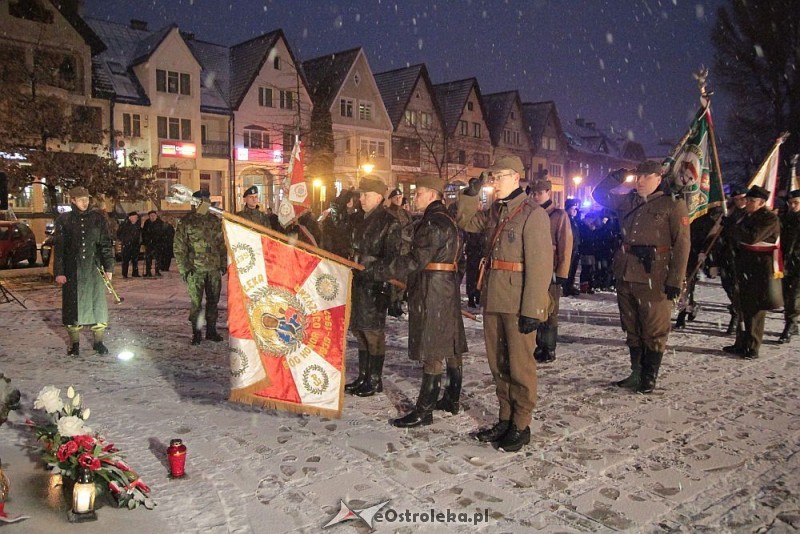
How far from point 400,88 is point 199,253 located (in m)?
40.3

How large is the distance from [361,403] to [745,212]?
18.5 ft

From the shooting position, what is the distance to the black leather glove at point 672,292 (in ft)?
19.4

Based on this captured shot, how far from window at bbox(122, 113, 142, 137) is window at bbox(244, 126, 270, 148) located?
20.4 ft

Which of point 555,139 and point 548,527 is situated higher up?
point 555,139

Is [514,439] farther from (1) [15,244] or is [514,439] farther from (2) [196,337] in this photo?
(1) [15,244]

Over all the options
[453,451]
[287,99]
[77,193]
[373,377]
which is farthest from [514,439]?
[287,99]

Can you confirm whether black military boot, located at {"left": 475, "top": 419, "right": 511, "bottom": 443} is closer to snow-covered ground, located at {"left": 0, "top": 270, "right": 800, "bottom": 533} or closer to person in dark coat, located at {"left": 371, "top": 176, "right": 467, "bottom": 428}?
snow-covered ground, located at {"left": 0, "top": 270, "right": 800, "bottom": 533}

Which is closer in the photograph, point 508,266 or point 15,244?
point 508,266

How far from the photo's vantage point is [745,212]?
8.09 metres

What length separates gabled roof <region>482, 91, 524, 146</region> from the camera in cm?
5212

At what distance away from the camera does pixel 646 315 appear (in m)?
6.20

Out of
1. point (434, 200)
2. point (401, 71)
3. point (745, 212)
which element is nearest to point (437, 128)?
point (401, 71)

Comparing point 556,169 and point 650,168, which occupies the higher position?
point 556,169

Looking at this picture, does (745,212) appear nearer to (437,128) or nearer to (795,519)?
(795,519)
